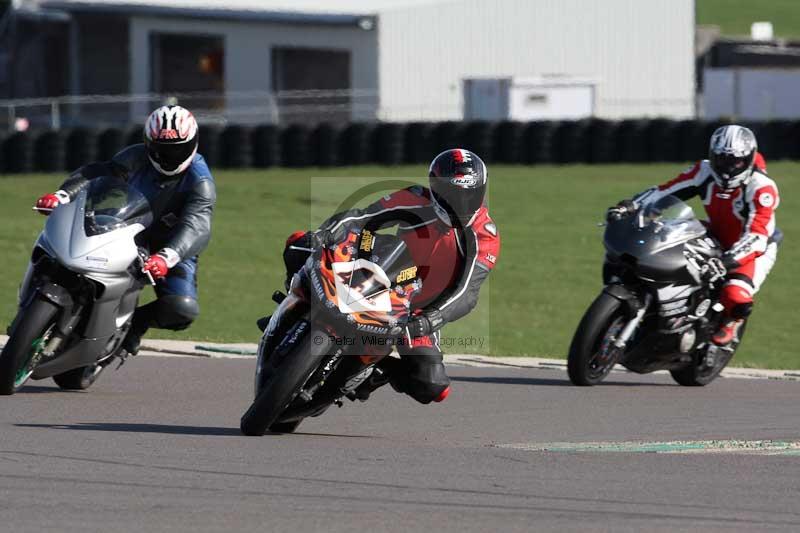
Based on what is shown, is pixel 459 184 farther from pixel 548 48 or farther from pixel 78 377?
pixel 548 48

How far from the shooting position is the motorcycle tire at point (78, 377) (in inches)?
352

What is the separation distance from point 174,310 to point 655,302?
10.5 feet

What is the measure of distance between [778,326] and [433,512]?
31.6 ft

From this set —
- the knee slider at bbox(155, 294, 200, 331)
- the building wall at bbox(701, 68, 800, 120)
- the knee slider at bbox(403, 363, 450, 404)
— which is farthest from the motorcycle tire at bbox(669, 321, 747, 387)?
the building wall at bbox(701, 68, 800, 120)

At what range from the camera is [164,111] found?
881 cm

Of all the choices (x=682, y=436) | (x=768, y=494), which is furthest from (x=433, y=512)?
(x=682, y=436)

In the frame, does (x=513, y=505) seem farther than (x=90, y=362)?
No

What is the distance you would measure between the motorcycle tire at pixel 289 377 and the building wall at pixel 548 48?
30.0 meters

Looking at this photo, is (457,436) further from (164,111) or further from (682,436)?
(164,111)

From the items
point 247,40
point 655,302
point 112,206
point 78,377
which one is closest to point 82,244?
point 112,206

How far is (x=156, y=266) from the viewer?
8305mm

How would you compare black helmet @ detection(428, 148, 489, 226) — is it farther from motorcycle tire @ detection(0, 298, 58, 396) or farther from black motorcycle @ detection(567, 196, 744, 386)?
black motorcycle @ detection(567, 196, 744, 386)

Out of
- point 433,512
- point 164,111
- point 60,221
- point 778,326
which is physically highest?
point 164,111

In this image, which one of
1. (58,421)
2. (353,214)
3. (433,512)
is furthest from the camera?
(58,421)
